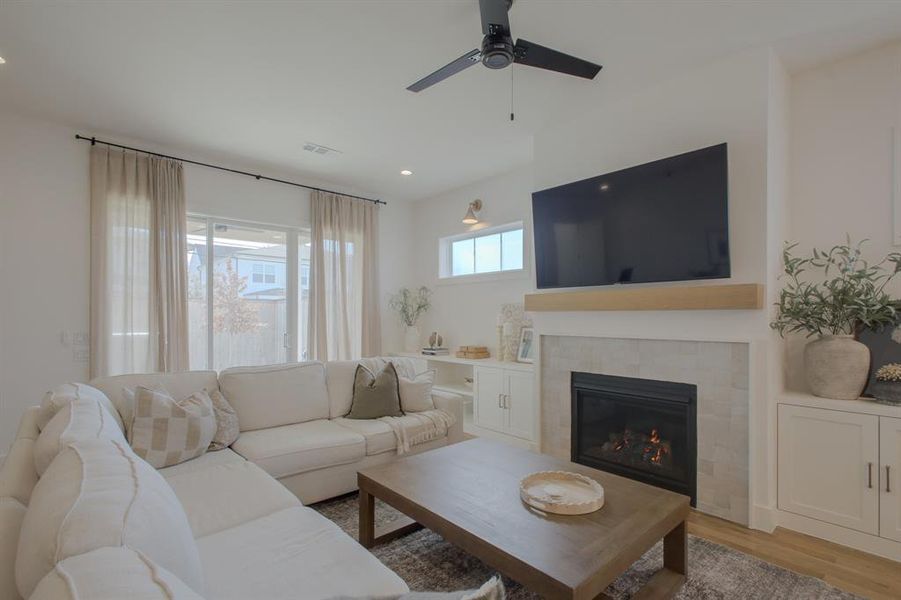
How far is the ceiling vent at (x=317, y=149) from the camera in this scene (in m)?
3.99

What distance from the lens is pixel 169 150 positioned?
13.3 feet

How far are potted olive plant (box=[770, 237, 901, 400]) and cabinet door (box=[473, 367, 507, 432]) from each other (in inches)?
90.0

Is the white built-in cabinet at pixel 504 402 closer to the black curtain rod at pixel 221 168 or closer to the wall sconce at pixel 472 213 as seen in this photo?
the wall sconce at pixel 472 213

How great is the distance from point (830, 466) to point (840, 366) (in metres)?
0.55

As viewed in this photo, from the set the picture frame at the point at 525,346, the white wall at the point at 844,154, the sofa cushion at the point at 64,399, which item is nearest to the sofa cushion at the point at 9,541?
the sofa cushion at the point at 64,399

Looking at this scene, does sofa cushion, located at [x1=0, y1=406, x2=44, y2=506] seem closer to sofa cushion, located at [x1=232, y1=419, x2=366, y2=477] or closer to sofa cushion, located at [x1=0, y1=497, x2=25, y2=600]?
sofa cushion, located at [x1=0, y1=497, x2=25, y2=600]

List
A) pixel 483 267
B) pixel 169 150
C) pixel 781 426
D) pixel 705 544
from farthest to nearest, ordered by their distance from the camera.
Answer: pixel 483 267, pixel 169 150, pixel 781 426, pixel 705 544

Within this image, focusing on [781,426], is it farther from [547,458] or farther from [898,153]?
[898,153]

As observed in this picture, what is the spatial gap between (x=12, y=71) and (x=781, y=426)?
5.15 meters

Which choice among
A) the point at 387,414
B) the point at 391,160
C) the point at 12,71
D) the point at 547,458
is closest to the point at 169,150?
the point at 12,71

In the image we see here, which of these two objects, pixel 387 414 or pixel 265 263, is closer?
pixel 387 414

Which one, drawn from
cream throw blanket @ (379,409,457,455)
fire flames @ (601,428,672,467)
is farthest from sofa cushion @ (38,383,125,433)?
fire flames @ (601,428,672,467)

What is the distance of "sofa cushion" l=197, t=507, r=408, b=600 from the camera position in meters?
1.27

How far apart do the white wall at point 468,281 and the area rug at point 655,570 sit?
8.29ft
